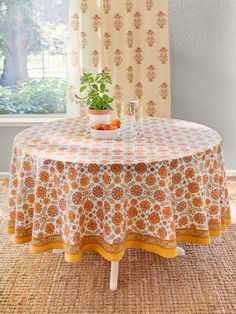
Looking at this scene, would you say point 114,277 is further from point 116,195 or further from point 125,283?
point 116,195

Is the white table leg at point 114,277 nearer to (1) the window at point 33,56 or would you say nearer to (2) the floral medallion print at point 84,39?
(2) the floral medallion print at point 84,39

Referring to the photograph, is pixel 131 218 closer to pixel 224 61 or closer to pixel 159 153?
pixel 159 153

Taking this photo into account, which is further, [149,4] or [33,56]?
[33,56]

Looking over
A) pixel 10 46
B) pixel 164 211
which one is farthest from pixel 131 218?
pixel 10 46

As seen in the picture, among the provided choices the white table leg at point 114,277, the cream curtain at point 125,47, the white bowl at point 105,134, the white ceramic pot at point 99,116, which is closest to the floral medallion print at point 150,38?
the cream curtain at point 125,47

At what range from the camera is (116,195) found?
2285 millimetres

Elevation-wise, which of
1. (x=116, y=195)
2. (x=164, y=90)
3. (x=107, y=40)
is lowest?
(x=116, y=195)

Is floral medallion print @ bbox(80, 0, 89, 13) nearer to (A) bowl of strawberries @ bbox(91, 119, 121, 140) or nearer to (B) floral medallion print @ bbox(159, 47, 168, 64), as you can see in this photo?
(B) floral medallion print @ bbox(159, 47, 168, 64)

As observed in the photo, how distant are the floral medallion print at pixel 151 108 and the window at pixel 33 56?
0.80m

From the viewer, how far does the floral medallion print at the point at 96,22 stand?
380cm

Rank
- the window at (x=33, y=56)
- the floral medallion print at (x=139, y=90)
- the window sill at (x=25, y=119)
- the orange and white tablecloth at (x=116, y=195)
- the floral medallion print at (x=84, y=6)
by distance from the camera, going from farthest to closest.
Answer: the window sill at (x=25, y=119)
the window at (x=33, y=56)
the floral medallion print at (x=139, y=90)
the floral medallion print at (x=84, y=6)
the orange and white tablecloth at (x=116, y=195)

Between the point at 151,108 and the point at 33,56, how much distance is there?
3.72 feet

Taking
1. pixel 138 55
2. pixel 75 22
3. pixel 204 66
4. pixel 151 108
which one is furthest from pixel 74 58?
pixel 204 66

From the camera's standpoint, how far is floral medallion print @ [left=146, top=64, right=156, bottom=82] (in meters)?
3.93
